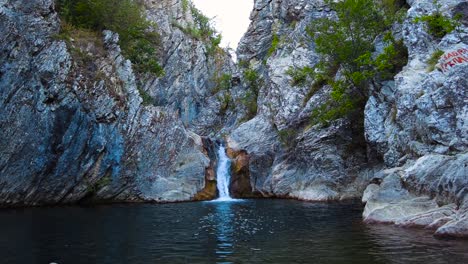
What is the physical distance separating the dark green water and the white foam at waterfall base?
21.0 m

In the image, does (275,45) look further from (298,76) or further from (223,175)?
(223,175)

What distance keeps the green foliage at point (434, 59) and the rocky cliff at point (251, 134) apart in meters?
0.49

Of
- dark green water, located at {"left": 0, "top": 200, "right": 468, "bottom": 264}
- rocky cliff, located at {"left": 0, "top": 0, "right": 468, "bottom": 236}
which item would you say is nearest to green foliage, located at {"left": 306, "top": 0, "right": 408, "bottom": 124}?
rocky cliff, located at {"left": 0, "top": 0, "right": 468, "bottom": 236}

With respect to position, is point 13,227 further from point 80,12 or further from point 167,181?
point 80,12

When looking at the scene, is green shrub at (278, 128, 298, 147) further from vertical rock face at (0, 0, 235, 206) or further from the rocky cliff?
vertical rock face at (0, 0, 235, 206)

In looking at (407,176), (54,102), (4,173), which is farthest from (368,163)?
(4,173)

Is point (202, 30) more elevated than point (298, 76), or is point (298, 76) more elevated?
point (202, 30)

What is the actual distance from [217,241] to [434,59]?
2274cm

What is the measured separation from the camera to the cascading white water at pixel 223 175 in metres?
47.3

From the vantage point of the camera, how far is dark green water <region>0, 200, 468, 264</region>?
46.9ft

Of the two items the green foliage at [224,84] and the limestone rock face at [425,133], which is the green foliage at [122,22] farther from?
the limestone rock face at [425,133]

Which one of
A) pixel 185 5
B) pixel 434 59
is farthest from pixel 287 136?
pixel 185 5

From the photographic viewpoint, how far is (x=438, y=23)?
105 ft

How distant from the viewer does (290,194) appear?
143ft
